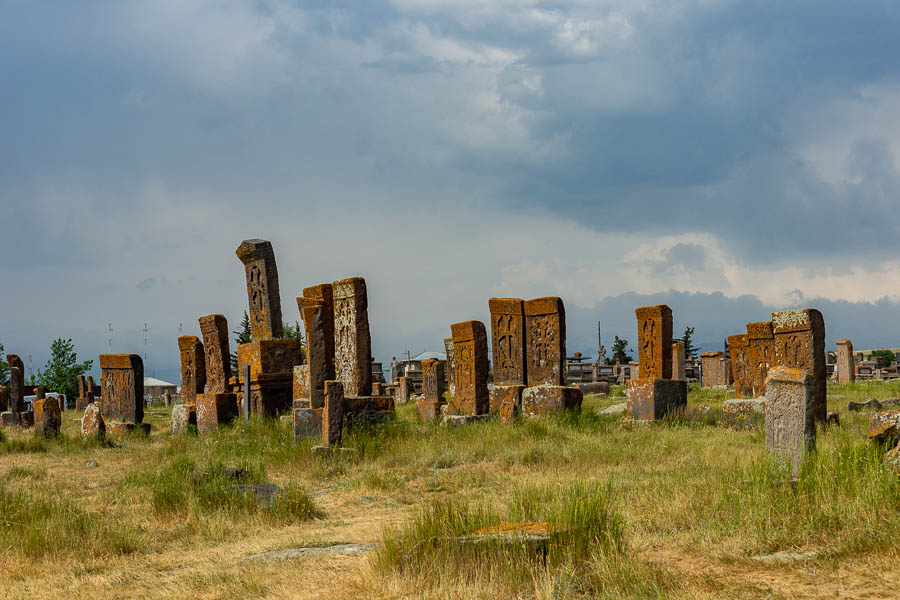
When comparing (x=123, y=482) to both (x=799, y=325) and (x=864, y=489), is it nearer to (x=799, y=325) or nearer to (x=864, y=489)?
(x=864, y=489)

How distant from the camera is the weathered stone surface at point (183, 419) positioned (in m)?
16.0

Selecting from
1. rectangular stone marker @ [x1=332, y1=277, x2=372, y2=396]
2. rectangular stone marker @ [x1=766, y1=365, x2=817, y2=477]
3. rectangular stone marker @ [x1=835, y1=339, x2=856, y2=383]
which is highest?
rectangular stone marker @ [x1=332, y1=277, x2=372, y2=396]

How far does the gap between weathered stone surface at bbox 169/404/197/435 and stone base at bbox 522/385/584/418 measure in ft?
22.5

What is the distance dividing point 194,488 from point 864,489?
227 inches

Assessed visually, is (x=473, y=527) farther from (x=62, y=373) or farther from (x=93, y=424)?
(x=62, y=373)

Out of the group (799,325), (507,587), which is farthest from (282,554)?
(799,325)

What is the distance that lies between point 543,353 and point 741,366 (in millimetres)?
8915

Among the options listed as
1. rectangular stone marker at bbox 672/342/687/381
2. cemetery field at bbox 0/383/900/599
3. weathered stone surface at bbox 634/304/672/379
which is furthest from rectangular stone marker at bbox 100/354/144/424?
rectangular stone marker at bbox 672/342/687/381

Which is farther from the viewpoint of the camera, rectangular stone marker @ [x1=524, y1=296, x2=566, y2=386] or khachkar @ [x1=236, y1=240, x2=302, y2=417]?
khachkar @ [x1=236, y1=240, x2=302, y2=417]

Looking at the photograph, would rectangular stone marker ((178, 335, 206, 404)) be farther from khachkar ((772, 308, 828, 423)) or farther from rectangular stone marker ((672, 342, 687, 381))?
rectangular stone marker ((672, 342, 687, 381))

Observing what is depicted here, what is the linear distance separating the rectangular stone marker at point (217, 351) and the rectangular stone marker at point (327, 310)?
11.2 ft

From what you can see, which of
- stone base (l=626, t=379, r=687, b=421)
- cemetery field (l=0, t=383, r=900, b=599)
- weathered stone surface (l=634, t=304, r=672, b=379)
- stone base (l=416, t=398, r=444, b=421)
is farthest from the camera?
stone base (l=416, t=398, r=444, b=421)

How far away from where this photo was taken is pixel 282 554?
18.8 ft

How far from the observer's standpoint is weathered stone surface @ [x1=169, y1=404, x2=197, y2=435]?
52.6ft
